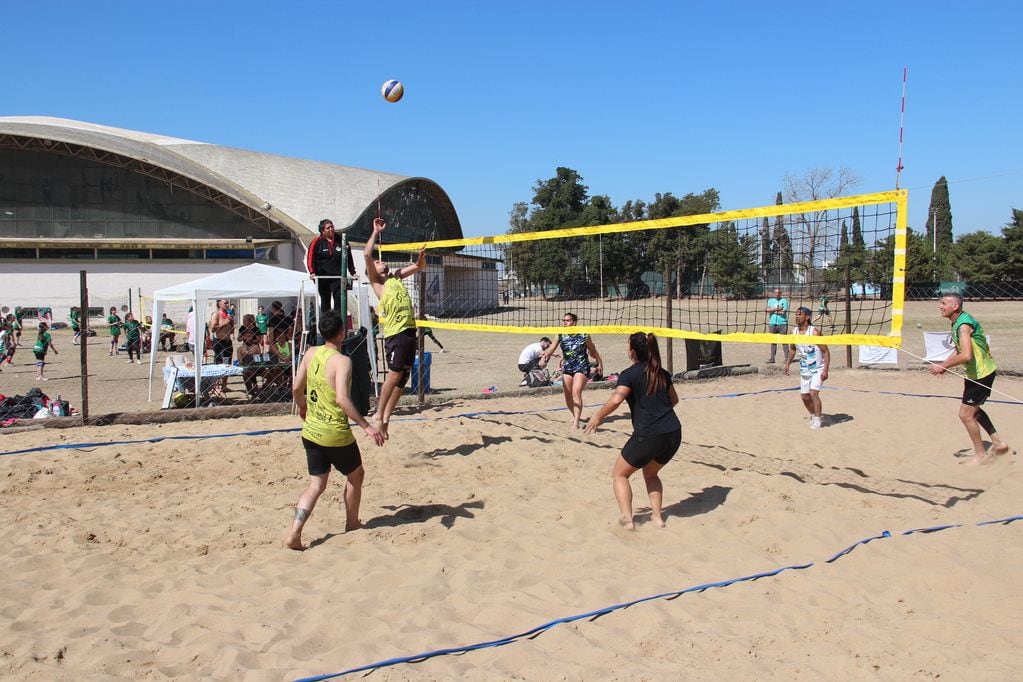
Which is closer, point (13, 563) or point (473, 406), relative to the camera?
point (13, 563)

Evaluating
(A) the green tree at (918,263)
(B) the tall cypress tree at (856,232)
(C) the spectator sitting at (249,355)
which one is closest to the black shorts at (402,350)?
(B) the tall cypress tree at (856,232)

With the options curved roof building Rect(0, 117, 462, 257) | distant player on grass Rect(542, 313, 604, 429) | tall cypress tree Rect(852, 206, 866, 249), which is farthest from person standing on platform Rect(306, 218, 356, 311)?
curved roof building Rect(0, 117, 462, 257)

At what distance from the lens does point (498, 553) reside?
15.4ft

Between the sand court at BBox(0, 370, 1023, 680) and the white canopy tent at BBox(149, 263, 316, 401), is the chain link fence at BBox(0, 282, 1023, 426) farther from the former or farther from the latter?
the sand court at BBox(0, 370, 1023, 680)

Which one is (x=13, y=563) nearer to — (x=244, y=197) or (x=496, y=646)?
(x=496, y=646)

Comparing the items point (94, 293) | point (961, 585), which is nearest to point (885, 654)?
point (961, 585)

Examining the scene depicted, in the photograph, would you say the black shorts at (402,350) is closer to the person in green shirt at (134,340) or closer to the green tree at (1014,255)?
the person in green shirt at (134,340)

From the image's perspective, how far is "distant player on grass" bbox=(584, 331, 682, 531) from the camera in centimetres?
511

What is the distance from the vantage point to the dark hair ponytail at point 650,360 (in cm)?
519

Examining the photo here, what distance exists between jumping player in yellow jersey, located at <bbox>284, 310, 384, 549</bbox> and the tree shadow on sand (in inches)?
24.2

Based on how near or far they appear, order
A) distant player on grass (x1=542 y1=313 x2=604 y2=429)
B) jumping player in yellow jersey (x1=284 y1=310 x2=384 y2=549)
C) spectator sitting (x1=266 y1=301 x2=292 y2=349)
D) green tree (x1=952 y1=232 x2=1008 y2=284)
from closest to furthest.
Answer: jumping player in yellow jersey (x1=284 y1=310 x2=384 y2=549), distant player on grass (x1=542 y1=313 x2=604 y2=429), spectator sitting (x1=266 y1=301 x2=292 y2=349), green tree (x1=952 y1=232 x2=1008 y2=284)

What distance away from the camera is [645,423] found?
514cm

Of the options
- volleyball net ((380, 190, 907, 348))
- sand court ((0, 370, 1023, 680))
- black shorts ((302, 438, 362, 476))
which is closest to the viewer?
sand court ((0, 370, 1023, 680))

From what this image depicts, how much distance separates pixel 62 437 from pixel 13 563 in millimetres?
3480
